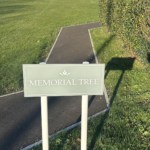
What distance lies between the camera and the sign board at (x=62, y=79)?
6422 mm

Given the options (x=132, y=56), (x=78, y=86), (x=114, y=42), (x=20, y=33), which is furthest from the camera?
(x=20, y=33)

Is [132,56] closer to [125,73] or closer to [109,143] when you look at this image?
[125,73]

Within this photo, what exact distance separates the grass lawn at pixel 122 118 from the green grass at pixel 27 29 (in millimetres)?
3698

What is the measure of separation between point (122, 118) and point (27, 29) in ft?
55.2

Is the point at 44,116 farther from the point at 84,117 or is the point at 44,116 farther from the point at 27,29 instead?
the point at 27,29

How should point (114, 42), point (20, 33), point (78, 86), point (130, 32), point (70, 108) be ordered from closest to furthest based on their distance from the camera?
1. point (78, 86)
2. point (70, 108)
3. point (130, 32)
4. point (114, 42)
5. point (20, 33)

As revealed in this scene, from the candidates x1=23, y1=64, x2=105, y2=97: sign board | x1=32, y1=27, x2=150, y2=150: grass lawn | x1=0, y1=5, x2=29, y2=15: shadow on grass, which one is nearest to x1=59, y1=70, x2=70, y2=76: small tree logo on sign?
x1=23, y1=64, x2=105, y2=97: sign board

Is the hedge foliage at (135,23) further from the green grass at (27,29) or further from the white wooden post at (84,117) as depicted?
the white wooden post at (84,117)

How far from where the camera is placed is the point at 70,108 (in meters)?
10.8

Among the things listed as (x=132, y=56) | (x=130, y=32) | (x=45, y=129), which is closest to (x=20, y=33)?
(x=132, y=56)

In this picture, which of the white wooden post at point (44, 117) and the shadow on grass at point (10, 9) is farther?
the shadow on grass at point (10, 9)

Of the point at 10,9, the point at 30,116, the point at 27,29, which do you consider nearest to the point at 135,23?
the point at 30,116

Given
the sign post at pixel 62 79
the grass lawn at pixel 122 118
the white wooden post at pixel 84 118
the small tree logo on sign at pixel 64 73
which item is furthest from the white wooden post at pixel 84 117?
the grass lawn at pixel 122 118

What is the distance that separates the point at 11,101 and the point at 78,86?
533 cm
